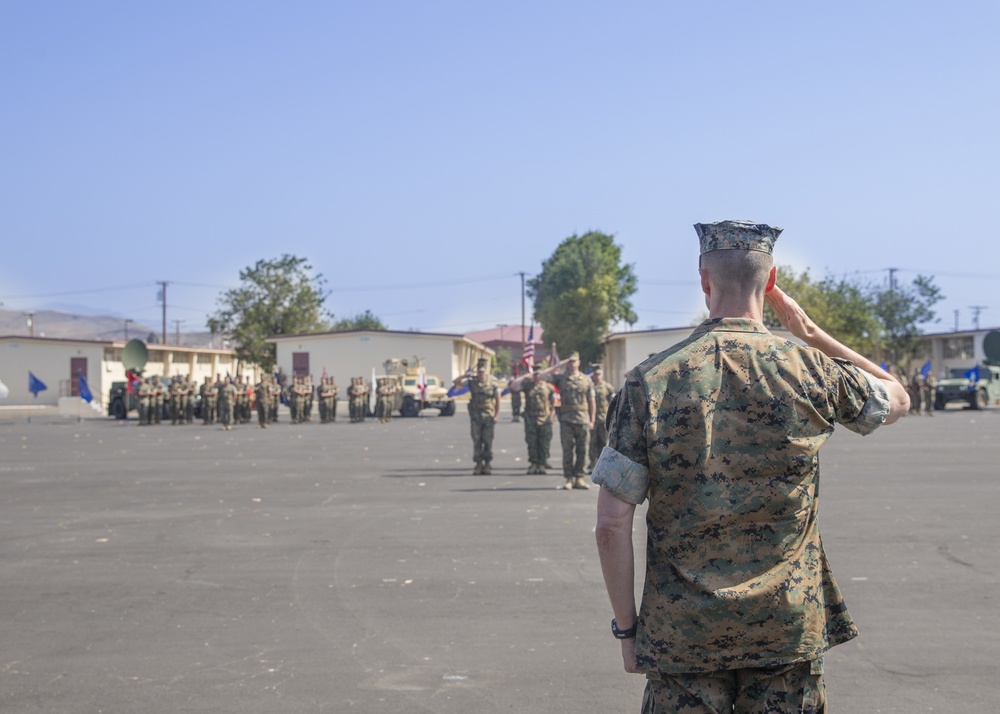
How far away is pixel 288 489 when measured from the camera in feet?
52.6

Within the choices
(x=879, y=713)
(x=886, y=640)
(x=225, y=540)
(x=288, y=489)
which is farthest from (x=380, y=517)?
(x=879, y=713)

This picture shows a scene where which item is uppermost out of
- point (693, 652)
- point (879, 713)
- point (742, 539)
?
point (742, 539)

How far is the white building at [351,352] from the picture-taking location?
67.4 m

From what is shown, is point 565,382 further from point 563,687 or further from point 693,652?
point 693,652

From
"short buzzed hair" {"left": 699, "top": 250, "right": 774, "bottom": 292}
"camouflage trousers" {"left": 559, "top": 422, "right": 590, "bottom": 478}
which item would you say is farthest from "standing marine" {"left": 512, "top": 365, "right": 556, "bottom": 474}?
"short buzzed hair" {"left": 699, "top": 250, "right": 774, "bottom": 292}

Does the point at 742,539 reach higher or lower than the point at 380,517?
higher

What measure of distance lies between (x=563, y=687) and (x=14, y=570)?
5771mm

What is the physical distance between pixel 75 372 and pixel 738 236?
66.3 metres

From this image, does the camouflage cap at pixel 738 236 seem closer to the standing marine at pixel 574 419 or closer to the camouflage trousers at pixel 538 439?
the standing marine at pixel 574 419

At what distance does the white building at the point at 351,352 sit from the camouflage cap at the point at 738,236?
63.7 meters

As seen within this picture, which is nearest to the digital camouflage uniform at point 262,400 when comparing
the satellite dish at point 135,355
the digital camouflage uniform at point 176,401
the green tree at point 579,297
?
the digital camouflage uniform at point 176,401

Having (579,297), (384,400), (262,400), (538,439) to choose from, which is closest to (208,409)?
(262,400)

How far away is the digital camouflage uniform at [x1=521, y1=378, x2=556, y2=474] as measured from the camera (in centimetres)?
1845

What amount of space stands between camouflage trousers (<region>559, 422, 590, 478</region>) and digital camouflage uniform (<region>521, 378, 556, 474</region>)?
1563 mm
